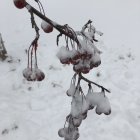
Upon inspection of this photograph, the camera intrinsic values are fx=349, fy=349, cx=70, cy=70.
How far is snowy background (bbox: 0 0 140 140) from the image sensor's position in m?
4.19

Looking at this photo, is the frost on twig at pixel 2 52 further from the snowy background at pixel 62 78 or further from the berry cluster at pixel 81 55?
the berry cluster at pixel 81 55

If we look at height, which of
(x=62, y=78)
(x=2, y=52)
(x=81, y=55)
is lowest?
(x=62, y=78)

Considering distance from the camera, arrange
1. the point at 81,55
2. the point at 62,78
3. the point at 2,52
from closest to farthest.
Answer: the point at 81,55, the point at 62,78, the point at 2,52

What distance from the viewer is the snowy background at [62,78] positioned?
4188 millimetres

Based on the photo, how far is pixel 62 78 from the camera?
5.04m

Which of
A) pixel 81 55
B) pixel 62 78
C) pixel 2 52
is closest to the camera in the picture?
pixel 81 55

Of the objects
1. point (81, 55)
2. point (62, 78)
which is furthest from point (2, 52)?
point (81, 55)

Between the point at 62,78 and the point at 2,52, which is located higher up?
the point at 2,52

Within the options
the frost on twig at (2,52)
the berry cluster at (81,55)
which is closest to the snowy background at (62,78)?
the frost on twig at (2,52)

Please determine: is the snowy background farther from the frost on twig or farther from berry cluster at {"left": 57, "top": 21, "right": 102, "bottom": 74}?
berry cluster at {"left": 57, "top": 21, "right": 102, "bottom": 74}

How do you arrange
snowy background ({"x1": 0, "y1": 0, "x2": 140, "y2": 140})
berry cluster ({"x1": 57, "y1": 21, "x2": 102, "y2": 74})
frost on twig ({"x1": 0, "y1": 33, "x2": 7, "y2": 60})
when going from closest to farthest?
berry cluster ({"x1": 57, "y1": 21, "x2": 102, "y2": 74}) < snowy background ({"x1": 0, "y1": 0, "x2": 140, "y2": 140}) < frost on twig ({"x1": 0, "y1": 33, "x2": 7, "y2": 60})

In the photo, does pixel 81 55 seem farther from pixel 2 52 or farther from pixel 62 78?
pixel 2 52

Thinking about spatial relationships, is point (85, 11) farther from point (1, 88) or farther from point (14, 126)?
point (14, 126)

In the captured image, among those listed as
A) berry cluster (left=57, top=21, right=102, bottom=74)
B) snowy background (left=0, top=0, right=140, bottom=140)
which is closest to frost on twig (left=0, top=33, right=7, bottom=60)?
snowy background (left=0, top=0, right=140, bottom=140)
